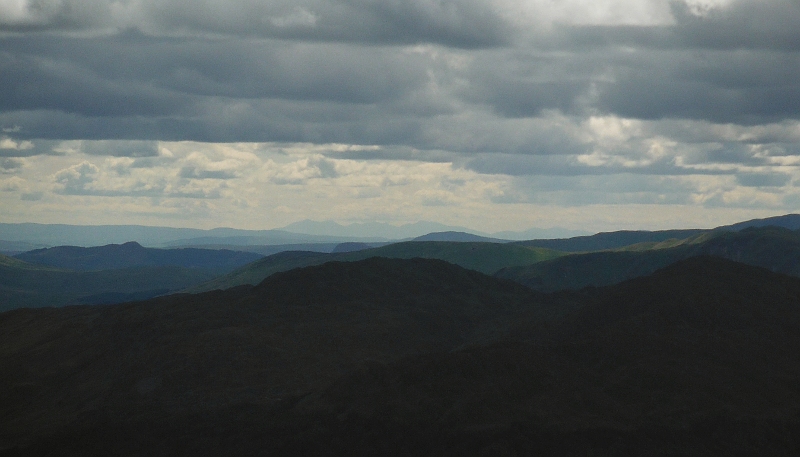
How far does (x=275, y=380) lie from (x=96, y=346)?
37.3 meters

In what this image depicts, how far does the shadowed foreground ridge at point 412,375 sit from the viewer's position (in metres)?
83.2

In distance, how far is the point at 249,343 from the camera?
11962 cm

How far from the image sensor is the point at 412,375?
93.6 meters

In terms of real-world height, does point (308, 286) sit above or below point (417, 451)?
above

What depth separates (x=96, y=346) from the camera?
131m

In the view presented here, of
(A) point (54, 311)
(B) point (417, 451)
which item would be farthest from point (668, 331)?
(A) point (54, 311)

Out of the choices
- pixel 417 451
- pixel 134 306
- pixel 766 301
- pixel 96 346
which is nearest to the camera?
pixel 417 451

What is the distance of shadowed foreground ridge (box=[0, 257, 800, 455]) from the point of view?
8319cm

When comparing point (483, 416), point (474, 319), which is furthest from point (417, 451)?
point (474, 319)

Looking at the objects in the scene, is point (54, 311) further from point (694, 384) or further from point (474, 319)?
point (694, 384)

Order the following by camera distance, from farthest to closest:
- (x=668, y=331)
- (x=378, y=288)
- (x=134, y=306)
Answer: (x=378, y=288)
(x=134, y=306)
(x=668, y=331)

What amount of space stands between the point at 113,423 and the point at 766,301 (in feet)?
274

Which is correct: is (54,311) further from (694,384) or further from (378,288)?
(694,384)

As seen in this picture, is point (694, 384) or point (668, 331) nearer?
point (694, 384)
